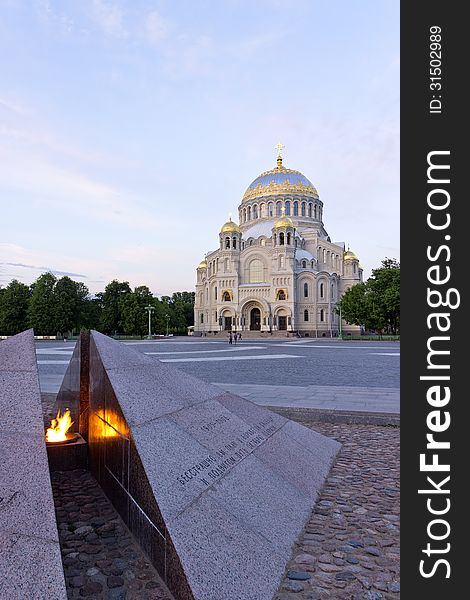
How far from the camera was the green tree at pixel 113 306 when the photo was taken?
64438mm

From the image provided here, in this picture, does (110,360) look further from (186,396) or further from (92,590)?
(92,590)

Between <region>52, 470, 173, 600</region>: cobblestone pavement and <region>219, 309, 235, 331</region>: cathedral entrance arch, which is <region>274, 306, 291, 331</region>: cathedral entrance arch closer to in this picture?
<region>219, 309, 235, 331</region>: cathedral entrance arch

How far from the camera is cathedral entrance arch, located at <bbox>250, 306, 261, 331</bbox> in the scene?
6475 centimetres

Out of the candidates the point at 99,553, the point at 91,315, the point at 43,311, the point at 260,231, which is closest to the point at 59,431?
the point at 99,553

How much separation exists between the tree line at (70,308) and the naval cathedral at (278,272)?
34.5 feet

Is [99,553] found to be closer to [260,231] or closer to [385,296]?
[385,296]

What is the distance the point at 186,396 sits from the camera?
5.00 metres

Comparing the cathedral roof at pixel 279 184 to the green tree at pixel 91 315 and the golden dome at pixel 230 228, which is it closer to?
the golden dome at pixel 230 228

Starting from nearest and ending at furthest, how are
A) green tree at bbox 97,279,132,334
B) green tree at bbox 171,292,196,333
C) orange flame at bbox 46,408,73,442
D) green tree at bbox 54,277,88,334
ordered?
orange flame at bbox 46,408,73,442, green tree at bbox 54,277,88,334, green tree at bbox 97,279,132,334, green tree at bbox 171,292,196,333

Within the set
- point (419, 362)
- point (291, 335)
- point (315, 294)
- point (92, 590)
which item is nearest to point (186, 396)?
point (92, 590)

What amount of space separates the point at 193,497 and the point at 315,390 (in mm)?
7746

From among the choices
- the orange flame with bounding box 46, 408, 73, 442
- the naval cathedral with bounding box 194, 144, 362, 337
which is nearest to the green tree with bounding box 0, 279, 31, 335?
the naval cathedral with bounding box 194, 144, 362, 337

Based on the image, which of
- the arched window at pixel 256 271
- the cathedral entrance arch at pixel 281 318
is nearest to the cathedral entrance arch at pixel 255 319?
the cathedral entrance arch at pixel 281 318

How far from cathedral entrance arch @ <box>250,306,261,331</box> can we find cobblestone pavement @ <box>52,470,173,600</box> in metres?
60.1
